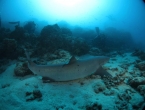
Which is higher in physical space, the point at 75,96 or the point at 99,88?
the point at 99,88

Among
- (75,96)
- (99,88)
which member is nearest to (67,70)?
(75,96)

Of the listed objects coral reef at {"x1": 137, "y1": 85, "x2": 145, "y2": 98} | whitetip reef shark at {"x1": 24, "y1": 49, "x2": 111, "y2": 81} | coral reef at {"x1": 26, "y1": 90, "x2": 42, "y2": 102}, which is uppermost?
whitetip reef shark at {"x1": 24, "y1": 49, "x2": 111, "y2": 81}

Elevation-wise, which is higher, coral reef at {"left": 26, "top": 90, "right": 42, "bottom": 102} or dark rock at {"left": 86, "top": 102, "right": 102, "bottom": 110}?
dark rock at {"left": 86, "top": 102, "right": 102, "bottom": 110}

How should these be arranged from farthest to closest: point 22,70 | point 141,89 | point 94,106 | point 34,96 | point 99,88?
point 22,70 → point 99,88 → point 141,89 → point 34,96 → point 94,106

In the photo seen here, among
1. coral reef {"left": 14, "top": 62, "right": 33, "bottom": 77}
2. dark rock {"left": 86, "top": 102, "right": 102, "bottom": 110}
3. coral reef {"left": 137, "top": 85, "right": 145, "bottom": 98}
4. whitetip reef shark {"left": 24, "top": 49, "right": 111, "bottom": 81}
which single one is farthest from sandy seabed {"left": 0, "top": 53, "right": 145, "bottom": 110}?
coral reef {"left": 14, "top": 62, "right": 33, "bottom": 77}

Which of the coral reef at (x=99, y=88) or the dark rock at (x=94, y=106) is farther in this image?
the coral reef at (x=99, y=88)

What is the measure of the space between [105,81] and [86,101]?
4.78 ft

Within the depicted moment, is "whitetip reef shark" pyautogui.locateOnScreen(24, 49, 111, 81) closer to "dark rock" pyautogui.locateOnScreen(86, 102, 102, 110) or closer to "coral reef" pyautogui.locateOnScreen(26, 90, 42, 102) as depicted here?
"coral reef" pyautogui.locateOnScreen(26, 90, 42, 102)

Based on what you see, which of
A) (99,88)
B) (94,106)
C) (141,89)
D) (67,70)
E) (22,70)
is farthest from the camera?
(22,70)

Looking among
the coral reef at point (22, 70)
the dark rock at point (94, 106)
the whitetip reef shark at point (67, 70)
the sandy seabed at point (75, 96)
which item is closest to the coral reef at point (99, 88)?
the sandy seabed at point (75, 96)

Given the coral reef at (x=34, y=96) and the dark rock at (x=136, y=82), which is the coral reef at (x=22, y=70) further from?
the dark rock at (x=136, y=82)

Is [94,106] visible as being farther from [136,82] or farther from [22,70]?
[22,70]

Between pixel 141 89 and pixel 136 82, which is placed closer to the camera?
pixel 141 89

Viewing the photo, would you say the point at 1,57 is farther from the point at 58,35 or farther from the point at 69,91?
the point at 69,91
